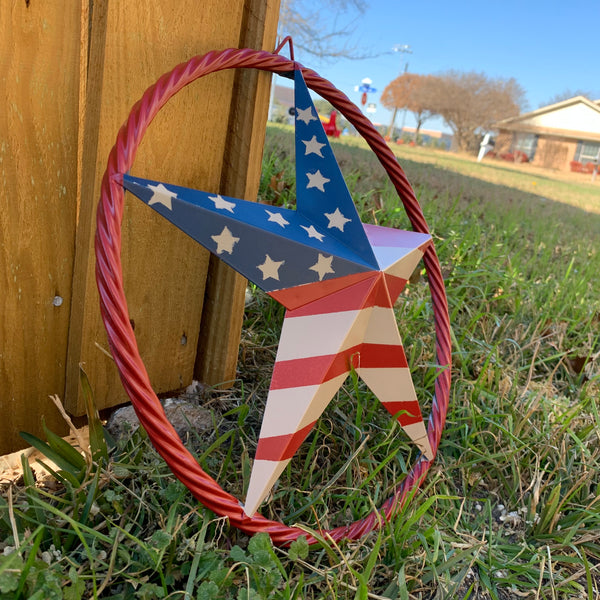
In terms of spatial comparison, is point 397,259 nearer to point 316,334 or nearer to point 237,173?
point 316,334

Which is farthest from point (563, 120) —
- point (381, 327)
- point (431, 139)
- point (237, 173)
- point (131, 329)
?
point (131, 329)

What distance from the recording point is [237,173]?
1.32 meters

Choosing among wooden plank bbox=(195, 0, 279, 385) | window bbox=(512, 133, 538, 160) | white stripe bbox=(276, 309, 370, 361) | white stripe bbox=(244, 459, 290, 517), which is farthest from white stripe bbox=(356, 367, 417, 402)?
window bbox=(512, 133, 538, 160)

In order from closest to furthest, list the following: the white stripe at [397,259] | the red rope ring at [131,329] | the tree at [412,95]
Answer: the red rope ring at [131,329] < the white stripe at [397,259] < the tree at [412,95]

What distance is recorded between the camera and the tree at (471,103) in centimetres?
3450

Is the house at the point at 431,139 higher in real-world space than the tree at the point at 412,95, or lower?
lower

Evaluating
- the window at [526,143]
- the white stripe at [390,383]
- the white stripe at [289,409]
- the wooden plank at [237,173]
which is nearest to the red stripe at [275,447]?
the white stripe at [289,409]

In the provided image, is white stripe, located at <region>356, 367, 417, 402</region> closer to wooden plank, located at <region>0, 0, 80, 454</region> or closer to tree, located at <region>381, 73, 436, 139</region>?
wooden plank, located at <region>0, 0, 80, 454</region>

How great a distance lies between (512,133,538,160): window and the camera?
1320 inches

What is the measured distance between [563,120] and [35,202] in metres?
36.8

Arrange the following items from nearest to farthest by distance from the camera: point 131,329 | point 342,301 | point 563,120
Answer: point 131,329 → point 342,301 → point 563,120

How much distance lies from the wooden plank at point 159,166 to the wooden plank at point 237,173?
26 mm

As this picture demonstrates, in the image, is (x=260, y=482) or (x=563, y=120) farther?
(x=563, y=120)

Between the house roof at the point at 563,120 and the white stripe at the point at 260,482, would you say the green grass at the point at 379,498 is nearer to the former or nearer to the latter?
the white stripe at the point at 260,482
